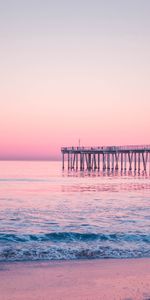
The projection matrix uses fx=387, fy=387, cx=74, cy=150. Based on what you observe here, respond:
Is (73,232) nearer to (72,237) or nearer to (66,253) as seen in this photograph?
(72,237)

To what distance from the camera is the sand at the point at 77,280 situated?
16.9ft

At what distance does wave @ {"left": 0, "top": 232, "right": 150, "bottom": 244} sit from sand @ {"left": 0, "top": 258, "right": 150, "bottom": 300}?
2.46m

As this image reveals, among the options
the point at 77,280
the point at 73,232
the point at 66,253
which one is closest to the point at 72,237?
the point at 73,232

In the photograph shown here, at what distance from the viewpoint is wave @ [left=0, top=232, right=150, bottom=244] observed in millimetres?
9664

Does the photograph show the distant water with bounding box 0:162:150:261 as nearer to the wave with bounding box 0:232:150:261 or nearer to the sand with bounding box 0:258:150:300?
the wave with bounding box 0:232:150:261

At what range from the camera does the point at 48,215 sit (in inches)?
569

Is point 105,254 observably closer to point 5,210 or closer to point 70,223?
point 70,223

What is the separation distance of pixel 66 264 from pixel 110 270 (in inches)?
34.9

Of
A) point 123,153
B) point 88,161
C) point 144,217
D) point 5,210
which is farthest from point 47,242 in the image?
point 88,161

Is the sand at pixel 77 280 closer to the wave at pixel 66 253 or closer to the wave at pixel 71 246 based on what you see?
the wave at pixel 66 253

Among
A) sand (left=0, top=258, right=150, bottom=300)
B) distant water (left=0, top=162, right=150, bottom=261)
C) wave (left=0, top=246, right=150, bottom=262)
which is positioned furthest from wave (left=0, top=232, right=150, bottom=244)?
sand (left=0, top=258, right=150, bottom=300)

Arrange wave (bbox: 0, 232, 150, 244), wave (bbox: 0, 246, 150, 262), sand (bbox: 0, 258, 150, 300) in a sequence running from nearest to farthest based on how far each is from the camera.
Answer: sand (bbox: 0, 258, 150, 300) < wave (bbox: 0, 246, 150, 262) < wave (bbox: 0, 232, 150, 244)

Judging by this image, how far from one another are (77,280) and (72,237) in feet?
13.8

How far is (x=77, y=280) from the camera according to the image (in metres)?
5.89
